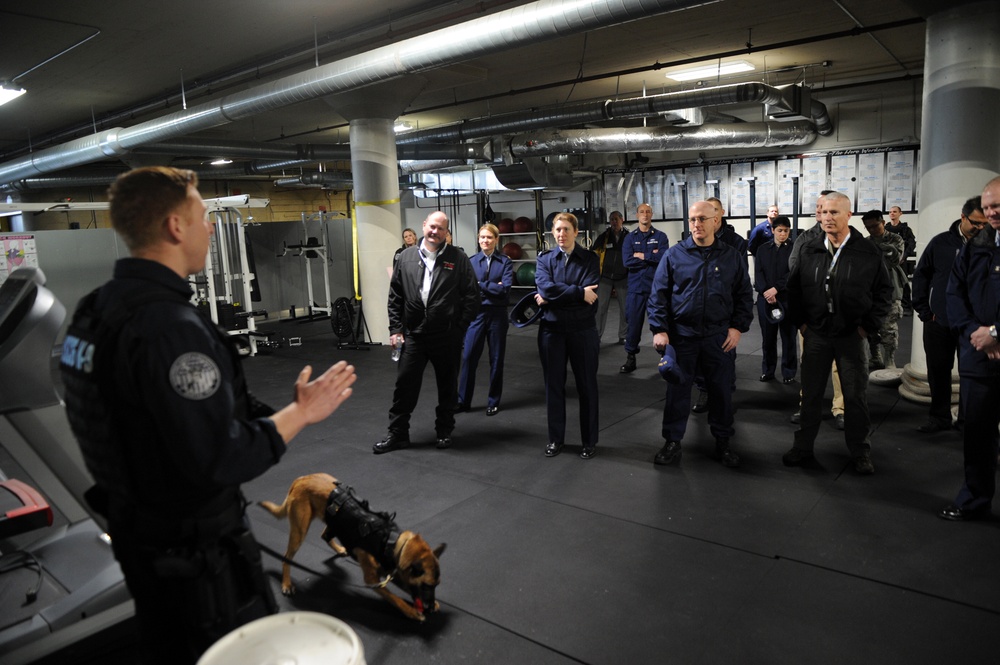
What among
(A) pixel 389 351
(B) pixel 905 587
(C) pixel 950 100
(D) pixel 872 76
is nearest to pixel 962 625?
(B) pixel 905 587

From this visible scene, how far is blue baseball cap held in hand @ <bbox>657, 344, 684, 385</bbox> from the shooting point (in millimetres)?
4105

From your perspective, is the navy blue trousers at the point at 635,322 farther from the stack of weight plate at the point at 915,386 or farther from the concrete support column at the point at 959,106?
the concrete support column at the point at 959,106

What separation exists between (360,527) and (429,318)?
87.2 inches

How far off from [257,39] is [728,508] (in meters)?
6.49

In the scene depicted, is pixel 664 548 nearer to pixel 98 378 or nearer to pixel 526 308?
pixel 526 308

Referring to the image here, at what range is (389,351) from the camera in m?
8.77

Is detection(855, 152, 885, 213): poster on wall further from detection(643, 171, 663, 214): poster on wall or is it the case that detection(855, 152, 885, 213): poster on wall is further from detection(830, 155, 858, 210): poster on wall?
detection(643, 171, 663, 214): poster on wall

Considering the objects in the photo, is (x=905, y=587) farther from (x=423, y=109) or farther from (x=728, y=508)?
(x=423, y=109)

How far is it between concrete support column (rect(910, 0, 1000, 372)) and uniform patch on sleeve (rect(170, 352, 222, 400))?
561 centimetres

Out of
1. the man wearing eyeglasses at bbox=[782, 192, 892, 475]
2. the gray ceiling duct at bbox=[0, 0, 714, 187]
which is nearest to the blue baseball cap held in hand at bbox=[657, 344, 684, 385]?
the man wearing eyeglasses at bbox=[782, 192, 892, 475]

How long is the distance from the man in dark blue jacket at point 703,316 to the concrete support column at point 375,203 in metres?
5.21

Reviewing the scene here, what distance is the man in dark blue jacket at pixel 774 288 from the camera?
19.5 ft

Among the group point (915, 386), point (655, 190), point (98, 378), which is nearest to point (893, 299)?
point (915, 386)

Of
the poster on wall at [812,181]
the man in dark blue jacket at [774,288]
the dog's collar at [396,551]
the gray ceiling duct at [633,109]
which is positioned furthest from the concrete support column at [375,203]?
the poster on wall at [812,181]
